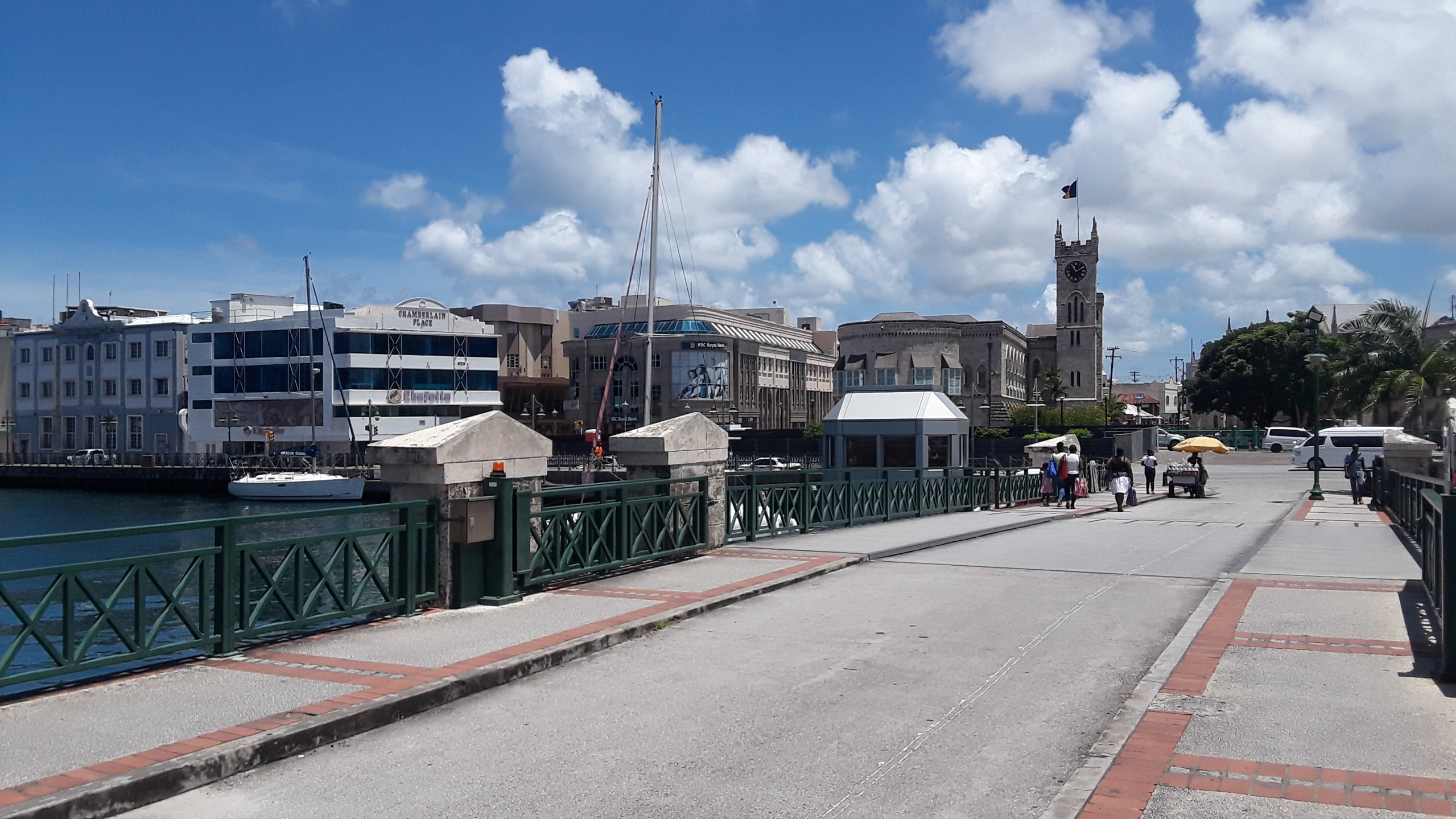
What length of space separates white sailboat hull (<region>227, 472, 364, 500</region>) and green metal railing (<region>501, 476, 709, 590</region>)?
55702 millimetres

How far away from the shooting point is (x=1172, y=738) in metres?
6.34

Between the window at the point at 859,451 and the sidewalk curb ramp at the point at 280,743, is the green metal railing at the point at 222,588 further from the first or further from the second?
the window at the point at 859,451

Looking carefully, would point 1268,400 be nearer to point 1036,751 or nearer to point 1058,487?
point 1058,487

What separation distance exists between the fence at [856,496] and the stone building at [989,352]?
75.0 m

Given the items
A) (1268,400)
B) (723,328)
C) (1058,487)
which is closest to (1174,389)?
(1268,400)

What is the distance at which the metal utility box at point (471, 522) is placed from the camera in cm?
995

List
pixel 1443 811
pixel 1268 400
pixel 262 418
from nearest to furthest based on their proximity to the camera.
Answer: pixel 1443 811 < pixel 262 418 < pixel 1268 400

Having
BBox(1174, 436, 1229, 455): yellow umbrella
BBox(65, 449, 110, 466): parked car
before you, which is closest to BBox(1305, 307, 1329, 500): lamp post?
BBox(1174, 436, 1229, 455): yellow umbrella

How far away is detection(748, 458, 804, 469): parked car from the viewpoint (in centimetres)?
6612

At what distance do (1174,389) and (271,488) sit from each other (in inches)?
6224

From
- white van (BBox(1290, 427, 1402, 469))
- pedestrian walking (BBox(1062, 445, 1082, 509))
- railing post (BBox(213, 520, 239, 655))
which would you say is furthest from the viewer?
white van (BBox(1290, 427, 1402, 469))

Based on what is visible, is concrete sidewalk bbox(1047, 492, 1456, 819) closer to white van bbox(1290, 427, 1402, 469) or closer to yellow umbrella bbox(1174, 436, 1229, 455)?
yellow umbrella bbox(1174, 436, 1229, 455)

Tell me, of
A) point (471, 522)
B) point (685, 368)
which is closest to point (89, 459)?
point (685, 368)

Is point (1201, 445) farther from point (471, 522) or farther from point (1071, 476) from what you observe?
point (471, 522)
